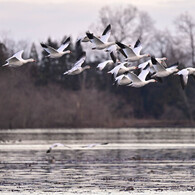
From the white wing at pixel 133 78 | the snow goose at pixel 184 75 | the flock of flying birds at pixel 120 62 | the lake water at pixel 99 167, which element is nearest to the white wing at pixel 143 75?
the flock of flying birds at pixel 120 62

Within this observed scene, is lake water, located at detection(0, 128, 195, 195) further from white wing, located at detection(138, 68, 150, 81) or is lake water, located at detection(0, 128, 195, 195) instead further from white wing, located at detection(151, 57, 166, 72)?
white wing, located at detection(151, 57, 166, 72)

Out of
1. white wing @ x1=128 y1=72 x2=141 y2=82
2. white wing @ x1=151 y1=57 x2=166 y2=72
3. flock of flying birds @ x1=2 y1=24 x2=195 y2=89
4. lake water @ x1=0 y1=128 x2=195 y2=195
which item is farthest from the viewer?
white wing @ x1=128 y1=72 x2=141 y2=82

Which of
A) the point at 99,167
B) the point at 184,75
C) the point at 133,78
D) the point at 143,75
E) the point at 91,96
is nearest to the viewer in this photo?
the point at 184,75

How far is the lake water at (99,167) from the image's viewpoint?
2777 centimetres

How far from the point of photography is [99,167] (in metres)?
35.4

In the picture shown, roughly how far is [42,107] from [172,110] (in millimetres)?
19458

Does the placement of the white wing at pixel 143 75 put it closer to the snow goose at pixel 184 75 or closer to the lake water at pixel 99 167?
the snow goose at pixel 184 75

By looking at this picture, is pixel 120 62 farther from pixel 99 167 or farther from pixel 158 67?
pixel 99 167

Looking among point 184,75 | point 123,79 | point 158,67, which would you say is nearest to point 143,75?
point 123,79

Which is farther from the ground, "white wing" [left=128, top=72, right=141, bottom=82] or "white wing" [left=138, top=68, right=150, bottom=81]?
"white wing" [left=128, top=72, right=141, bottom=82]

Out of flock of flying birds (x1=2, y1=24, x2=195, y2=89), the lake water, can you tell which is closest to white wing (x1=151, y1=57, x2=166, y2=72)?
flock of flying birds (x1=2, y1=24, x2=195, y2=89)

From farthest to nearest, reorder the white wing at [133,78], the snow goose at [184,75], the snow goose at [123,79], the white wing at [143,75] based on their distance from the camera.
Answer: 1. the white wing at [143,75]
2. the snow goose at [123,79]
3. the white wing at [133,78]
4. the snow goose at [184,75]

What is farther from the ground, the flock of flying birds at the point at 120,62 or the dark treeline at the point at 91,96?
the flock of flying birds at the point at 120,62

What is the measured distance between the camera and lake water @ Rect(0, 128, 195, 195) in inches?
1093
